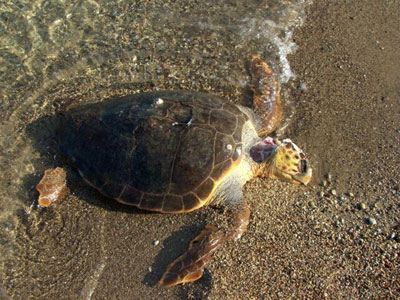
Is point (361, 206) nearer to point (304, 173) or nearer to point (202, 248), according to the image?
point (304, 173)

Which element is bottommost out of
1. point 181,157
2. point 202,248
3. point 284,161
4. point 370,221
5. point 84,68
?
point 202,248

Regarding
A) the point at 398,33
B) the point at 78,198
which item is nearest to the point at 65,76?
the point at 78,198

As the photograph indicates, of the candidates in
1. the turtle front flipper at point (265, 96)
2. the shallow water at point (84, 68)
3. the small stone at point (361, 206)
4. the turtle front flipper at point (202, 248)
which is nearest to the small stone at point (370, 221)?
the small stone at point (361, 206)

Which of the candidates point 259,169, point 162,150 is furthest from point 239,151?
point 162,150

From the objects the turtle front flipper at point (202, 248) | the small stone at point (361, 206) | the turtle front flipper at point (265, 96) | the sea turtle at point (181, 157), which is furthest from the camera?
the turtle front flipper at point (265, 96)

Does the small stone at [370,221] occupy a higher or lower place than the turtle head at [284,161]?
lower

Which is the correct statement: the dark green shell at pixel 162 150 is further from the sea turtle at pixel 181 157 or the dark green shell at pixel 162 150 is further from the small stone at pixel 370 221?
the small stone at pixel 370 221

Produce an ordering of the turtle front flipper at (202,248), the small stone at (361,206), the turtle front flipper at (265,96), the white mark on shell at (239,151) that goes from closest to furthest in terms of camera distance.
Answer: the turtle front flipper at (202,248) → the white mark on shell at (239,151) → the small stone at (361,206) → the turtle front flipper at (265,96)
